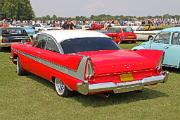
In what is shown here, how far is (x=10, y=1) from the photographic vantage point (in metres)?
100

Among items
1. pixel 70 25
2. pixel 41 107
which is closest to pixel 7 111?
pixel 41 107

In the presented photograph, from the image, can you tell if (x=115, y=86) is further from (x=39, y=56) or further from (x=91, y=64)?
(x=39, y=56)

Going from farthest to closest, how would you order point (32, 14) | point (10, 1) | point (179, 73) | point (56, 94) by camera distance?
point (32, 14) → point (10, 1) → point (179, 73) → point (56, 94)

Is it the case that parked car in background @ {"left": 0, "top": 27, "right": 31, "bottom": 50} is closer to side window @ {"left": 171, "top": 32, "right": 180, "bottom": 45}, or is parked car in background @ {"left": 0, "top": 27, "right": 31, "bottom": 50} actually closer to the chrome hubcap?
side window @ {"left": 171, "top": 32, "right": 180, "bottom": 45}

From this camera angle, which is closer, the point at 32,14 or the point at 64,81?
the point at 64,81

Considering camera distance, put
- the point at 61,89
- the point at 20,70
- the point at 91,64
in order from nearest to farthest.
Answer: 1. the point at 91,64
2. the point at 61,89
3. the point at 20,70

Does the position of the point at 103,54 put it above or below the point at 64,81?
above

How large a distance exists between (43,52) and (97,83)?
2319 mm

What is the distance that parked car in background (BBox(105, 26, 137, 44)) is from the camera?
26.4 meters

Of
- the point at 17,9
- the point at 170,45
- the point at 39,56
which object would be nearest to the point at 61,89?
the point at 39,56

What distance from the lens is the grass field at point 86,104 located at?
6.75m

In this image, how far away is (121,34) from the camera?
1045 inches

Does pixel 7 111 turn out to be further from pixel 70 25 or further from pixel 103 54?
pixel 70 25

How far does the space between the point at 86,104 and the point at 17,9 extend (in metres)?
96.3
